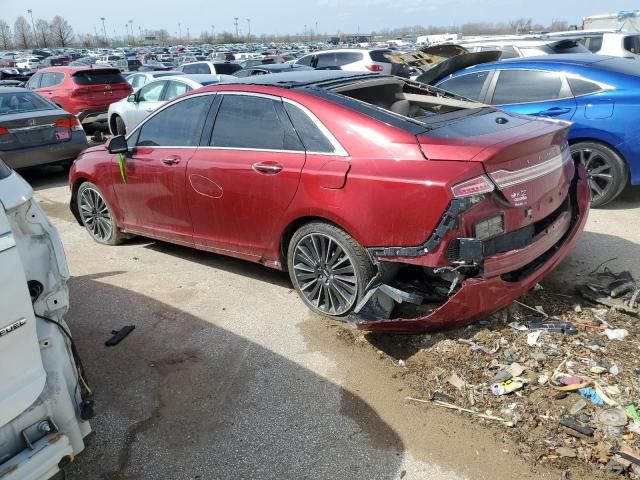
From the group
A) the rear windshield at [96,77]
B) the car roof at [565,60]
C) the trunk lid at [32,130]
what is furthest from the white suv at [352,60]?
the car roof at [565,60]

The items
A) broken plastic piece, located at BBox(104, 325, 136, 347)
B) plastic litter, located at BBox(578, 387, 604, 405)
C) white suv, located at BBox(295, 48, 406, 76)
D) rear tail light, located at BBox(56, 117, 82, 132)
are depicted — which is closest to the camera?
plastic litter, located at BBox(578, 387, 604, 405)

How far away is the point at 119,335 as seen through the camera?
401 centimetres

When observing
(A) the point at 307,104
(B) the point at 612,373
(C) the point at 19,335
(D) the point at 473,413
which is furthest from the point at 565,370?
(C) the point at 19,335

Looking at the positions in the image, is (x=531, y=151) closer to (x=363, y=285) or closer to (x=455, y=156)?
(x=455, y=156)

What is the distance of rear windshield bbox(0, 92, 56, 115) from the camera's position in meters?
8.66

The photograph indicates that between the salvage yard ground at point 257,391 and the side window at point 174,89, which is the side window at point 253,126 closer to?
the salvage yard ground at point 257,391

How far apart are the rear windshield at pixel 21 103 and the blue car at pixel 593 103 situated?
7.38 metres

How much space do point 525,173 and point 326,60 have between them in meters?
14.1

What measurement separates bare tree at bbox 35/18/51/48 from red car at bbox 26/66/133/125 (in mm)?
101915

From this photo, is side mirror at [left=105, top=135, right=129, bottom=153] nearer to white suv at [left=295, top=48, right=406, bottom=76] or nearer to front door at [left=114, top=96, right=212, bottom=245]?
front door at [left=114, top=96, right=212, bottom=245]

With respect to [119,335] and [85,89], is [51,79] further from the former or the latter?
[119,335]

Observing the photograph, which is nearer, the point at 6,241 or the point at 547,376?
the point at 6,241

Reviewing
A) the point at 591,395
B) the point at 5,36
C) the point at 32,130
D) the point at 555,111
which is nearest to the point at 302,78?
the point at 591,395

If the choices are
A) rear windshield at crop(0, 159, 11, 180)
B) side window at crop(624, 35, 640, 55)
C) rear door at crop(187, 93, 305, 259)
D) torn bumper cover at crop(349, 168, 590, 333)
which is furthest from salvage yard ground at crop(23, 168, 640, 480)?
side window at crop(624, 35, 640, 55)
